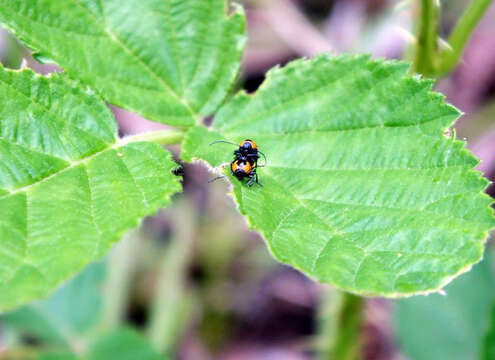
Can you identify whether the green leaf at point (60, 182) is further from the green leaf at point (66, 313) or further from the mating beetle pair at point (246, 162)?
the green leaf at point (66, 313)

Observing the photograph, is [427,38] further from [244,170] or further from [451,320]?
[451,320]

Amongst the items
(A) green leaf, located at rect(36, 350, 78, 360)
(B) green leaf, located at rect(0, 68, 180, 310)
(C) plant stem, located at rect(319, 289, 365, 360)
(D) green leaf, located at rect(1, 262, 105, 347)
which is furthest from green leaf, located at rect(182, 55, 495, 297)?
(D) green leaf, located at rect(1, 262, 105, 347)

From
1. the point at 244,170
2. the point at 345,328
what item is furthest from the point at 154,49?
the point at 345,328

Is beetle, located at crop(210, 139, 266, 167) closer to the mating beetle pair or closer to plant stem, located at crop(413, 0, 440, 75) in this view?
the mating beetle pair

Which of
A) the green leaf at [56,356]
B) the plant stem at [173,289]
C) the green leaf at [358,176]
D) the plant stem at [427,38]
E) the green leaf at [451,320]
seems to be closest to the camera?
the green leaf at [358,176]

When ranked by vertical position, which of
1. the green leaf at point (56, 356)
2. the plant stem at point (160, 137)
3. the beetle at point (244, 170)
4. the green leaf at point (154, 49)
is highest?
the green leaf at point (154, 49)

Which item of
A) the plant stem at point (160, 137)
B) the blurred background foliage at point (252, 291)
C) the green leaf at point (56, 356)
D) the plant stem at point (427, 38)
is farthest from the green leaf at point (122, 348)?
the plant stem at point (427, 38)
